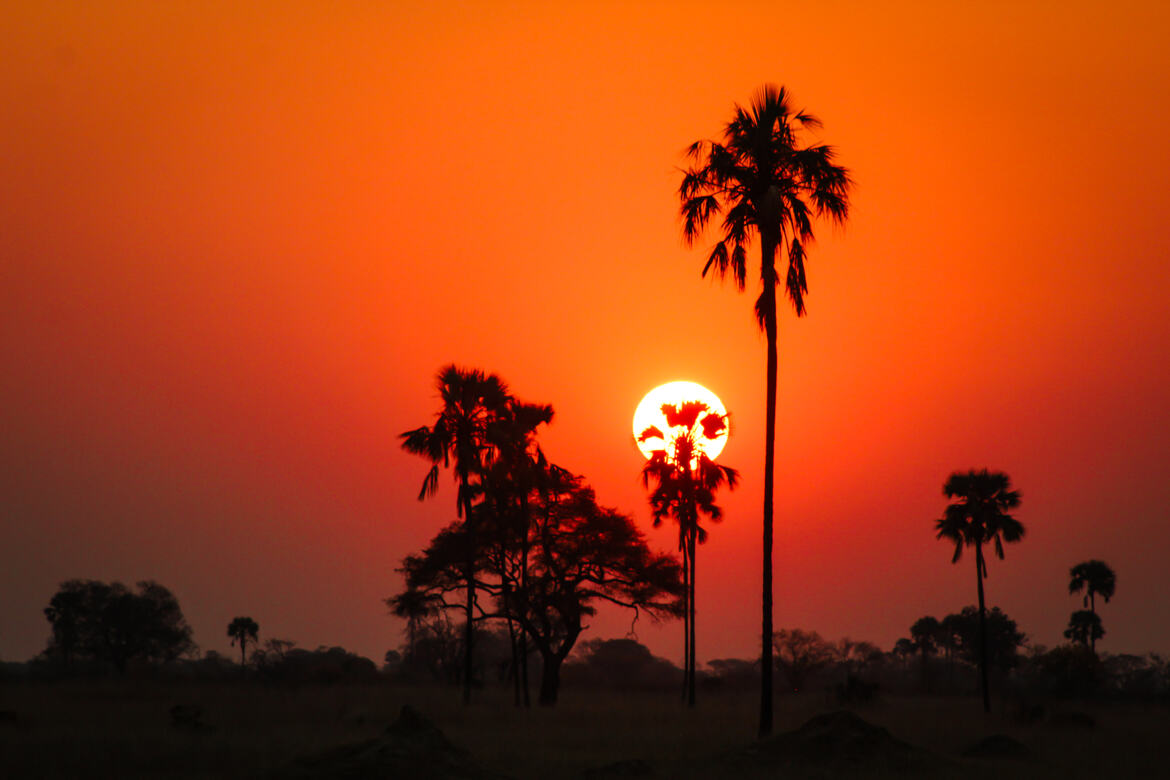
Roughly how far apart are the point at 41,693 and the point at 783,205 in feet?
123

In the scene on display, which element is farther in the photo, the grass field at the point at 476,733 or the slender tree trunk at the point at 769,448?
the slender tree trunk at the point at 769,448

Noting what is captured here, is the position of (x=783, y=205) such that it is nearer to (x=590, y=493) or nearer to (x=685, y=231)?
(x=685, y=231)

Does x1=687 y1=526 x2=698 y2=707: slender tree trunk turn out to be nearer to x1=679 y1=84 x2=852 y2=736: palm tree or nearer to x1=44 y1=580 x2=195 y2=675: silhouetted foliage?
x1=679 y1=84 x2=852 y2=736: palm tree

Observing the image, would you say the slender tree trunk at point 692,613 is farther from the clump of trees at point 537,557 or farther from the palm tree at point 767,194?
the palm tree at point 767,194

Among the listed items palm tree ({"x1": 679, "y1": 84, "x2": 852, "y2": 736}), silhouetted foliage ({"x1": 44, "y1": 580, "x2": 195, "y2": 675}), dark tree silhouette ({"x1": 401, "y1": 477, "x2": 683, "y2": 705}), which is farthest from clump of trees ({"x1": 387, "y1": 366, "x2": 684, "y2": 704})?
silhouetted foliage ({"x1": 44, "y1": 580, "x2": 195, "y2": 675})

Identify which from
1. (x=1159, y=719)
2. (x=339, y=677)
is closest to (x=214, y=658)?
(x=339, y=677)

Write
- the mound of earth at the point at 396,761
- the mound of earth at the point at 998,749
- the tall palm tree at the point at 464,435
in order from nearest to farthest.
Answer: the mound of earth at the point at 396,761, the mound of earth at the point at 998,749, the tall palm tree at the point at 464,435

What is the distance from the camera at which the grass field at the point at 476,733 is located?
A: 2572cm

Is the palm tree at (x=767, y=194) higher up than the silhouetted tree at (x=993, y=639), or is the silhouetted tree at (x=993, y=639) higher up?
the palm tree at (x=767, y=194)

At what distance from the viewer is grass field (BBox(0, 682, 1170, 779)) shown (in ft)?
84.4

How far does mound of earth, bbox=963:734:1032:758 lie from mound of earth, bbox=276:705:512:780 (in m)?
13.8

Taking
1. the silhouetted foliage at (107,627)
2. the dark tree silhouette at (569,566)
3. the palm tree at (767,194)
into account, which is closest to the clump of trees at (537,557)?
the dark tree silhouette at (569,566)

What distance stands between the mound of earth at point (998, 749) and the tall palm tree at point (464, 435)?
22.6 metres

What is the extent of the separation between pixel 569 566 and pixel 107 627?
234 ft
